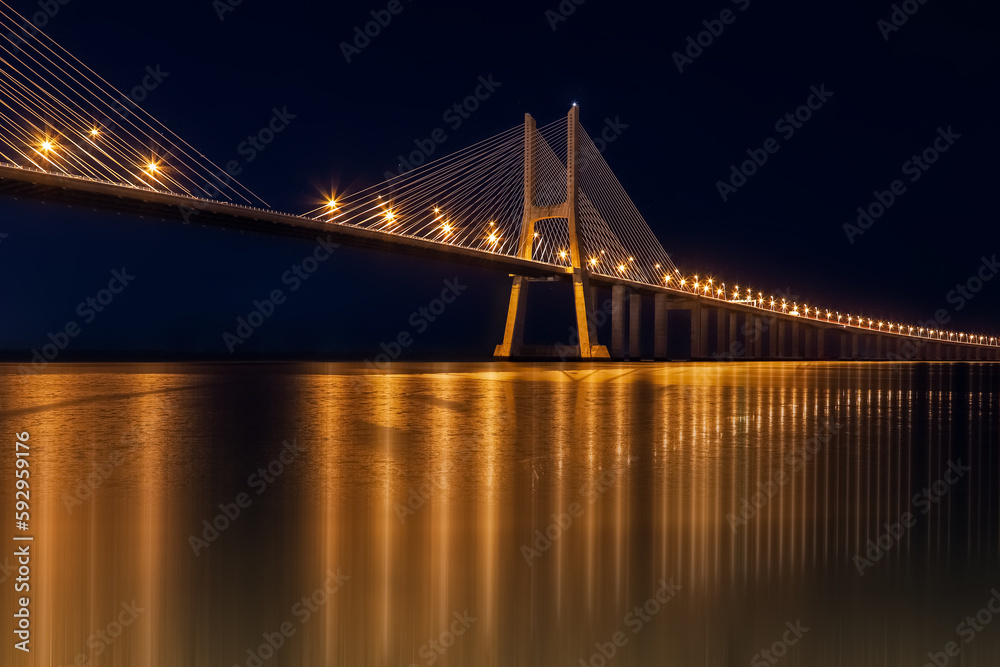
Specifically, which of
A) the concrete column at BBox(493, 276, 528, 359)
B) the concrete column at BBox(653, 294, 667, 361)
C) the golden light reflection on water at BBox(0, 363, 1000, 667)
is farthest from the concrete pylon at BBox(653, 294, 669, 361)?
the golden light reflection on water at BBox(0, 363, 1000, 667)

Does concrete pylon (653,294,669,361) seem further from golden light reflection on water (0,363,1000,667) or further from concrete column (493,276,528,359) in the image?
golden light reflection on water (0,363,1000,667)

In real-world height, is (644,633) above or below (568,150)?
below

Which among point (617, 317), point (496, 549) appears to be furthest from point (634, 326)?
point (496, 549)

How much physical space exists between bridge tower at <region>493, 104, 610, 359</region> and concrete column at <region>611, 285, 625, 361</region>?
78.2 inches

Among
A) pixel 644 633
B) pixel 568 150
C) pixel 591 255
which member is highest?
pixel 568 150

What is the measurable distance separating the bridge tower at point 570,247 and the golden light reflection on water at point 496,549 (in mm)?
34207

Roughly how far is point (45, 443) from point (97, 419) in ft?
8.76

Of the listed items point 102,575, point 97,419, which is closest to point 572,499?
point 102,575

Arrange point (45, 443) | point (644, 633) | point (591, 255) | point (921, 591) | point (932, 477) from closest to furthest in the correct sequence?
point (644, 633), point (921, 591), point (932, 477), point (45, 443), point (591, 255)

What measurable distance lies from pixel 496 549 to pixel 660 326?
2025 inches

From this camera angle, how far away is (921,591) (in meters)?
3.42

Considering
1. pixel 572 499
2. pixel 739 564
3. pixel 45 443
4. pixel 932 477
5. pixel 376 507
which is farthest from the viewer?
pixel 45 443

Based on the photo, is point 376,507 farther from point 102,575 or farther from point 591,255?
point 591,255

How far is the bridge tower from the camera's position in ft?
140
